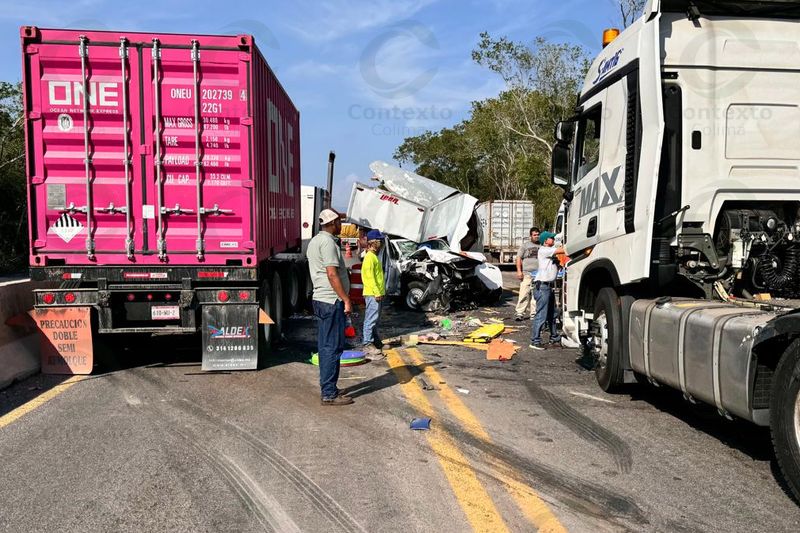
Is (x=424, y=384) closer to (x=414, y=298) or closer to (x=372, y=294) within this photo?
(x=372, y=294)

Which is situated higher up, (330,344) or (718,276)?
(718,276)

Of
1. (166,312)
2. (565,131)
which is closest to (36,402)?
(166,312)

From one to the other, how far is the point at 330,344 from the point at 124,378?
2660 millimetres

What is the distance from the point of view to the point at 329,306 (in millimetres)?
6055

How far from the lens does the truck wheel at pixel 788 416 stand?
3.62m

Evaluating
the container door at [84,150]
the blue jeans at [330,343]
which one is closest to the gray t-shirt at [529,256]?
the blue jeans at [330,343]

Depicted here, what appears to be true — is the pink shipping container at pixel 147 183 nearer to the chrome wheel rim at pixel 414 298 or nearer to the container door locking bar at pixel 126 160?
the container door locking bar at pixel 126 160

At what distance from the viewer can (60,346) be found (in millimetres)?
7121

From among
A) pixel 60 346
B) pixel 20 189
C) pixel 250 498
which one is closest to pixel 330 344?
pixel 250 498

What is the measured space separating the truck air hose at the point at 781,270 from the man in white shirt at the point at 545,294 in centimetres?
407

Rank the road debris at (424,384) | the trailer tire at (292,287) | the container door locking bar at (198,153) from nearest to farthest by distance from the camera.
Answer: the road debris at (424,384) → the container door locking bar at (198,153) → the trailer tire at (292,287)

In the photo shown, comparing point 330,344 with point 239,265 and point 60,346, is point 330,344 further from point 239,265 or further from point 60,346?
point 60,346

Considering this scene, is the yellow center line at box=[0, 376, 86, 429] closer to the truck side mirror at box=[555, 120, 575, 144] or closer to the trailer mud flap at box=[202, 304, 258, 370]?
the trailer mud flap at box=[202, 304, 258, 370]

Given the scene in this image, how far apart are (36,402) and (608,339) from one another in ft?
18.0
